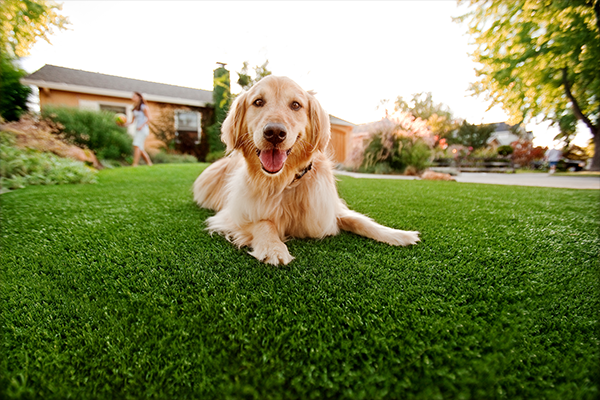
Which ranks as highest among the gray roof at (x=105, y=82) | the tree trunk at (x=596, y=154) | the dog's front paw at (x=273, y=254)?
the gray roof at (x=105, y=82)

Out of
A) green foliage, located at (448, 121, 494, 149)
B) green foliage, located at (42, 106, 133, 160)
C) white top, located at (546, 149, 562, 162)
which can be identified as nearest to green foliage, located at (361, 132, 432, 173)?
white top, located at (546, 149, 562, 162)

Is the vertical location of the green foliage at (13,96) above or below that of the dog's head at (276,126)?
above

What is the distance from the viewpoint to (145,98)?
12.7 meters

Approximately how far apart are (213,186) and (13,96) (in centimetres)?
632

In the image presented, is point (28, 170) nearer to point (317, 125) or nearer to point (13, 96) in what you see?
point (13, 96)

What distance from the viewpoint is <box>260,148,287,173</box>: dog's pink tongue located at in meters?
1.75

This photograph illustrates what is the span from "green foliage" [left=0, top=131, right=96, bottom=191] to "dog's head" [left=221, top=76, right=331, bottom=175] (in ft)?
14.3

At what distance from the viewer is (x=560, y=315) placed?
3.20 ft

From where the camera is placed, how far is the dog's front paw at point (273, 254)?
1.43m

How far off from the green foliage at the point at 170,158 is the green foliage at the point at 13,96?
544 centimetres

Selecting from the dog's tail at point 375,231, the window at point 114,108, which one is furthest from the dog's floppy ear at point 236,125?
the window at point 114,108

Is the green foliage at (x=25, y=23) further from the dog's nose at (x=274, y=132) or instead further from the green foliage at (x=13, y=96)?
the dog's nose at (x=274, y=132)

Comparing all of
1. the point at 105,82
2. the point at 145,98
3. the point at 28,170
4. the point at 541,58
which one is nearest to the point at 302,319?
the point at 541,58

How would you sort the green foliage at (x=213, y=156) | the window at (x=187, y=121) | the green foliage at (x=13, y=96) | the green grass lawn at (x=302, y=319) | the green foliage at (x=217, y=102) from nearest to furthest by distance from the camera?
the green grass lawn at (x=302, y=319), the green foliage at (x=13, y=96), the green foliage at (x=213, y=156), the green foliage at (x=217, y=102), the window at (x=187, y=121)
